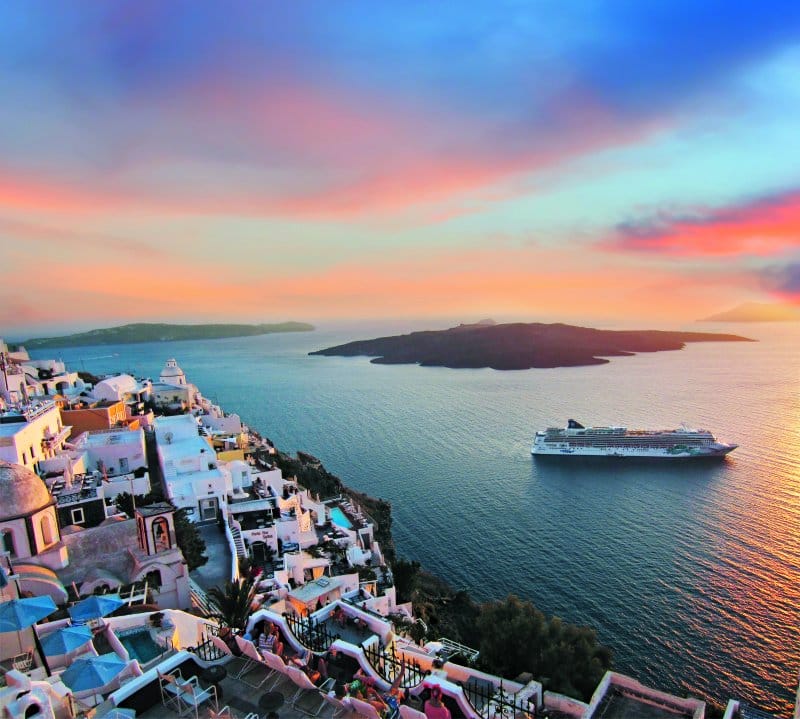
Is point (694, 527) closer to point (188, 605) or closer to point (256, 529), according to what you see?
point (256, 529)

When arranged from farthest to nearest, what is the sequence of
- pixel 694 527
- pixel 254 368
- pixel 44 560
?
1. pixel 254 368
2. pixel 694 527
3. pixel 44 560

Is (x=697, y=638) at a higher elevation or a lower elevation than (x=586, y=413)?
lower

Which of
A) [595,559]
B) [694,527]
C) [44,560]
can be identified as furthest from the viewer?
[694,527]

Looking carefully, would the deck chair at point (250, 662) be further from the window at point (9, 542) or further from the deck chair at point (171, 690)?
the window at point (9, 542)

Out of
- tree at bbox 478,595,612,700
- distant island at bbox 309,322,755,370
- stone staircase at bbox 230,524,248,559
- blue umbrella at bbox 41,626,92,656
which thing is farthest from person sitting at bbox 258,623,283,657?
distant island at bbox 309,322,755,370

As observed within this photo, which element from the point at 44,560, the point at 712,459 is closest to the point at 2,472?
the point at 44,560

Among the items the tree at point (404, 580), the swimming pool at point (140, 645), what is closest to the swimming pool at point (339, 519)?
the tree at point (404, 580)
